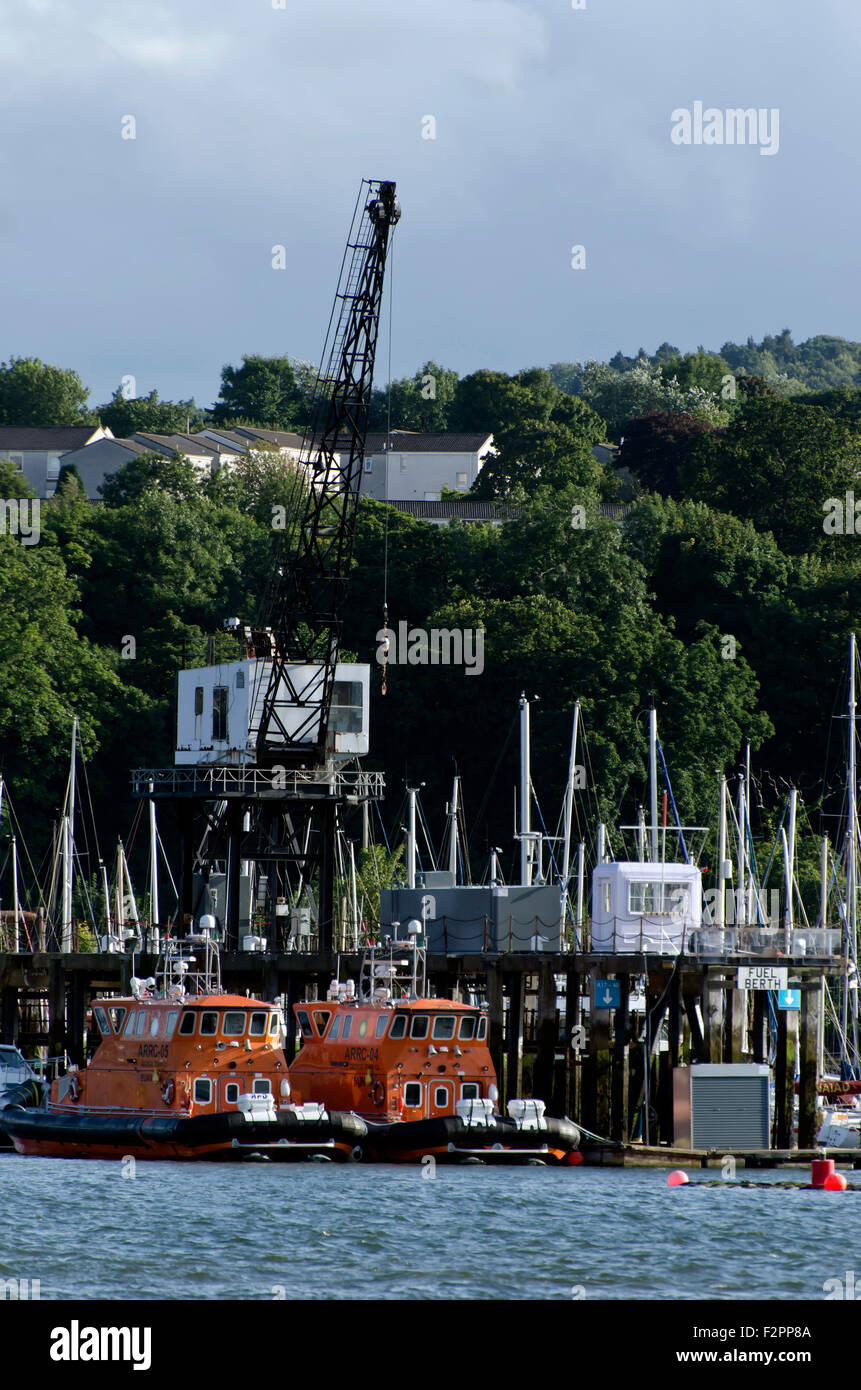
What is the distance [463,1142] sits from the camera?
4953 centimetres

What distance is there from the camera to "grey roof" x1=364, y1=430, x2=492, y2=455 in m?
166

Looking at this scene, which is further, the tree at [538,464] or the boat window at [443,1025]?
the tree at [538,464]

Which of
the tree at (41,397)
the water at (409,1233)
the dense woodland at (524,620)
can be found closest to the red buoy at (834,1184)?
the water at (409,1233)

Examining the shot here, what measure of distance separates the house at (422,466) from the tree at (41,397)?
34578 millimetres

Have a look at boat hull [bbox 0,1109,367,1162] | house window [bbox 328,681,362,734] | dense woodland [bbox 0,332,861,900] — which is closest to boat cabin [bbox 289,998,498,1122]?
boat hull [bbox 0,1109,367,1162]

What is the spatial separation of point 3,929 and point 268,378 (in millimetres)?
119207

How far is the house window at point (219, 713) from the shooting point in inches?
2835

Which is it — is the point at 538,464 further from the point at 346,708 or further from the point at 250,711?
the point at 250,711

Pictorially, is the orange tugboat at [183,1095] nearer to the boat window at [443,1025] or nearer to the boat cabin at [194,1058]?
the boat cabin at [194,1058]

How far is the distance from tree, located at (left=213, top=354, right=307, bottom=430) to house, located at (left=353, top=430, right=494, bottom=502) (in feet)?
70.7

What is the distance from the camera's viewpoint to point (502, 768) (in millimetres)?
105125

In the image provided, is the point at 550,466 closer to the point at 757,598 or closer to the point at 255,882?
the point at 757,598

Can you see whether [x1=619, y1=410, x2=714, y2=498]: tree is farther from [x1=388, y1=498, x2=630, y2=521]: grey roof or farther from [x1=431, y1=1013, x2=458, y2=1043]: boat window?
[x1=431, y1=1013, x2=458, y2=1043]: boat window
